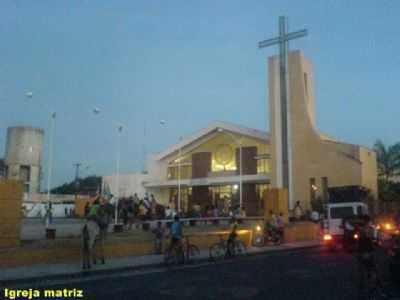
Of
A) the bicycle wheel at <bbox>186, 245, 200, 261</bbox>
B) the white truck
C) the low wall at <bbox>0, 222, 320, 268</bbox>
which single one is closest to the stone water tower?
the low wall at <bbox>0, 222, 320, 268</bbox>

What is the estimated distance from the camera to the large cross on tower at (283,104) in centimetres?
4422

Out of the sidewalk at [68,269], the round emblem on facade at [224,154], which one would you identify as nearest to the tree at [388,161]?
the round emblem on facade at [224,154]

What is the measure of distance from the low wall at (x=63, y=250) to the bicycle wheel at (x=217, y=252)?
196 centimetres

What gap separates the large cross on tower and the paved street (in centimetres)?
2845

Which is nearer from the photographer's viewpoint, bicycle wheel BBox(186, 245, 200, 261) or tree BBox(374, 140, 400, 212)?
bicycle wheel BBox(186, 245, 200, 261)

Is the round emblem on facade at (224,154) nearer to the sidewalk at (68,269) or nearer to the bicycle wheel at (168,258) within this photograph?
the sidewalk at (68,269)

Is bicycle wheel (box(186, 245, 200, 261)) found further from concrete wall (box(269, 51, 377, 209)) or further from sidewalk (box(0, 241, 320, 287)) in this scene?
concrete wall (box(269, 51, 377, 209))

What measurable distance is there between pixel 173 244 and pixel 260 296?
24.7 feet

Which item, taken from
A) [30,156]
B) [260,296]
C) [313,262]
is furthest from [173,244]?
[30,156]

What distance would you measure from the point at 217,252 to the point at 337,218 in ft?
24.2

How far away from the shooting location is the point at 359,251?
9.58 m

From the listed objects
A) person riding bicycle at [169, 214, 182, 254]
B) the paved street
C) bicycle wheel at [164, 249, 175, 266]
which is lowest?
the paved street

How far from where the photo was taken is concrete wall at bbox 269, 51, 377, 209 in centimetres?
4178

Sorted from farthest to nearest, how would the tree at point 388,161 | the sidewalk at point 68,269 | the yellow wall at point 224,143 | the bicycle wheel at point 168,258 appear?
the tree at point 388,161, the yellow wall at point 224,143, the bicycle wheel at point 168,258, the sidewalk at point 68,269
